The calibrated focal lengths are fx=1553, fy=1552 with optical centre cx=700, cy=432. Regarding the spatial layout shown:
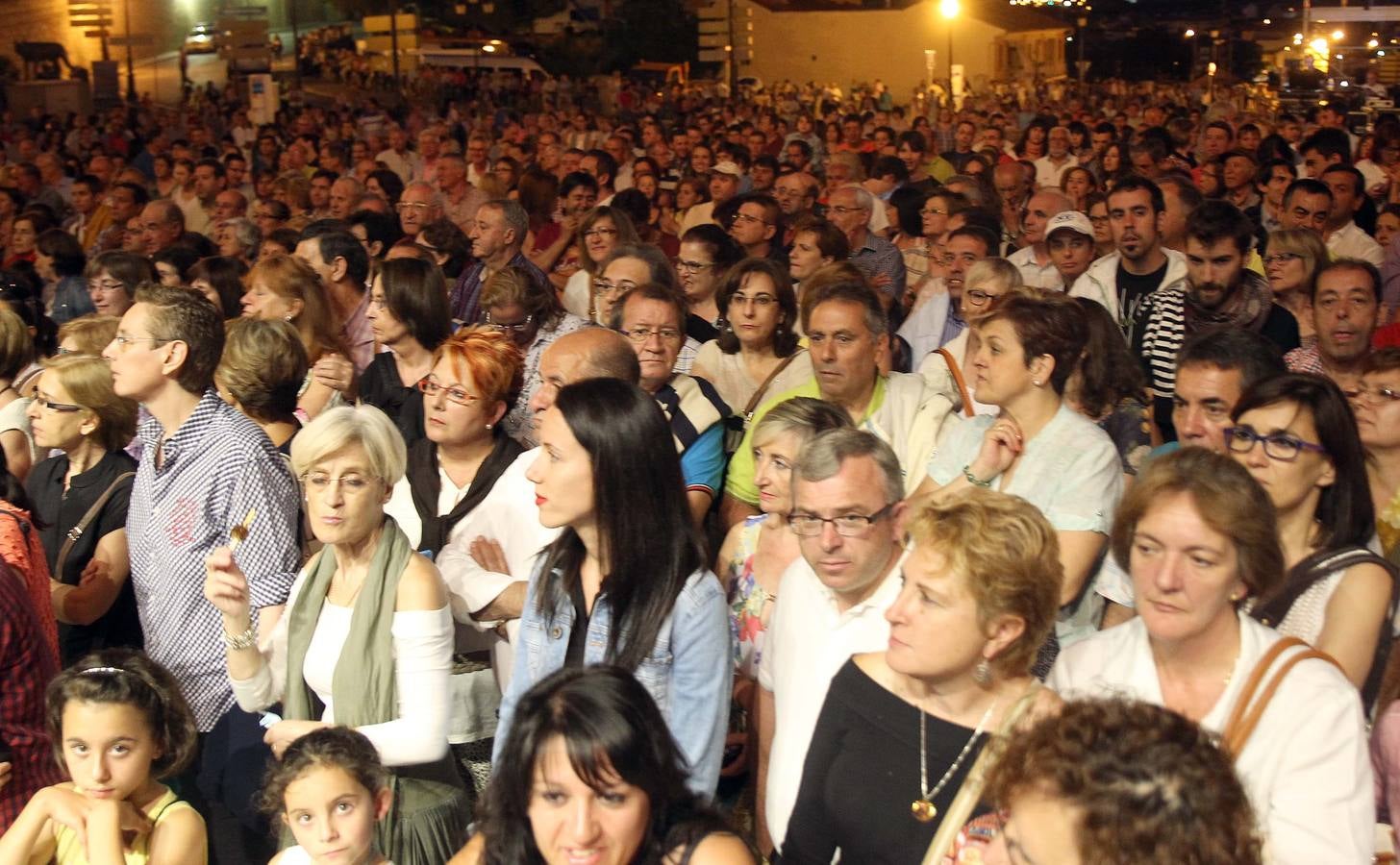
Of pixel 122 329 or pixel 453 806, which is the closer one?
pixel 453 806

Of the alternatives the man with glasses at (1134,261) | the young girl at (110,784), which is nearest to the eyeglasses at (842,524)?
the young girl at (110,784)

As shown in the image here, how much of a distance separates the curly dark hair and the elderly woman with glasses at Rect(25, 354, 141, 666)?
129 inches

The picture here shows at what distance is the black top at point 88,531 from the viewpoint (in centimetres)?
466

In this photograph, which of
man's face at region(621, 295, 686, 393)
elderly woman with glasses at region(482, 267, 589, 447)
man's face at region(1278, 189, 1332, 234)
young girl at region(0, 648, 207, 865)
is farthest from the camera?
man's face at region(1278, 189, 1332, 234)

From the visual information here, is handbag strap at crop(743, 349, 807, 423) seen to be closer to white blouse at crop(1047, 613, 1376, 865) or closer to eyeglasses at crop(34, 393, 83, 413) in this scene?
eyeglasses at crop(34, 393, 83, 413)

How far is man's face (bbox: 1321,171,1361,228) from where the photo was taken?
8914 millimetres

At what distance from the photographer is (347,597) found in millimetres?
3711

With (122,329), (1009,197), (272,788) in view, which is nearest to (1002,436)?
(272,788)

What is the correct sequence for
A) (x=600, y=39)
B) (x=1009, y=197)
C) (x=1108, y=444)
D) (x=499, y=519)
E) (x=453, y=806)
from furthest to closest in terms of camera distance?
1. (x=600, y=39)
2. (x=1009, y=197)
3. (x=499, y=519)
4. (x=1108, y=444)
5. (x=453, y=806)

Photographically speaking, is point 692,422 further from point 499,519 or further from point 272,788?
point 272,788

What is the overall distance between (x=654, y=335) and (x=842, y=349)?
0.76m

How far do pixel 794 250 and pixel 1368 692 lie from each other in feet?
15.8

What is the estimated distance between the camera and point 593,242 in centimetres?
838

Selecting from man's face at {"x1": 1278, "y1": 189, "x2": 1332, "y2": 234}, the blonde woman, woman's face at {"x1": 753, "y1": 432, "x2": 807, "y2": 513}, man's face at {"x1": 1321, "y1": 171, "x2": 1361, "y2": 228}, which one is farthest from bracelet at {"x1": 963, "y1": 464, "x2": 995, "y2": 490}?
man's face at {"x1": 1321, "y1": 171, "x2": 1361, "y2": 228}
